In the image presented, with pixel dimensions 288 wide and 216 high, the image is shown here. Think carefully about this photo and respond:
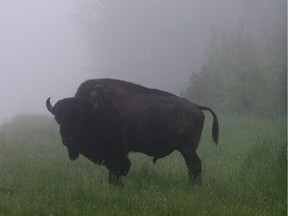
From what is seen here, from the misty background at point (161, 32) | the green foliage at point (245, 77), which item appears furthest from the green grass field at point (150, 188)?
the misty background at point (161, 32)

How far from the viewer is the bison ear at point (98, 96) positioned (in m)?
8.26

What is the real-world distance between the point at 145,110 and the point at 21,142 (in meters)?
6.97

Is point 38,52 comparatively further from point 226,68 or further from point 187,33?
point 226,68

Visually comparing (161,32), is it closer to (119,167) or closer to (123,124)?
(123,124)

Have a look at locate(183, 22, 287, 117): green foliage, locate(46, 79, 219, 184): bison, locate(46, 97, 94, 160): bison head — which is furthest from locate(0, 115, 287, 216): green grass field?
locate(183, 22, 287, 117): green foliage

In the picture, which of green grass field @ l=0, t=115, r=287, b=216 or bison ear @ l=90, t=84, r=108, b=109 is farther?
bison ear @ l=90, t=84, r=108, b=109

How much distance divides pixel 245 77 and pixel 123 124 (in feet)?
40.1

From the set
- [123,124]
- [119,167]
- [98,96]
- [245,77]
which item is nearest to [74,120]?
[98,96]

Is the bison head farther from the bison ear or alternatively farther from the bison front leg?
the bison front leg

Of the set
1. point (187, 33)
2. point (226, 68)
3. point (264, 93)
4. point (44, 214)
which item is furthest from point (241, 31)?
point (44, 214)

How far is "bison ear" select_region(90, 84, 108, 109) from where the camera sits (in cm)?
826

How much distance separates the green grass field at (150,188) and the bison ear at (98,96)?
1.30 m

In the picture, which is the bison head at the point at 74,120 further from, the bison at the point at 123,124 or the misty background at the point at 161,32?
the misty background at the point at 161,32

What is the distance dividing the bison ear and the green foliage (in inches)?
422
